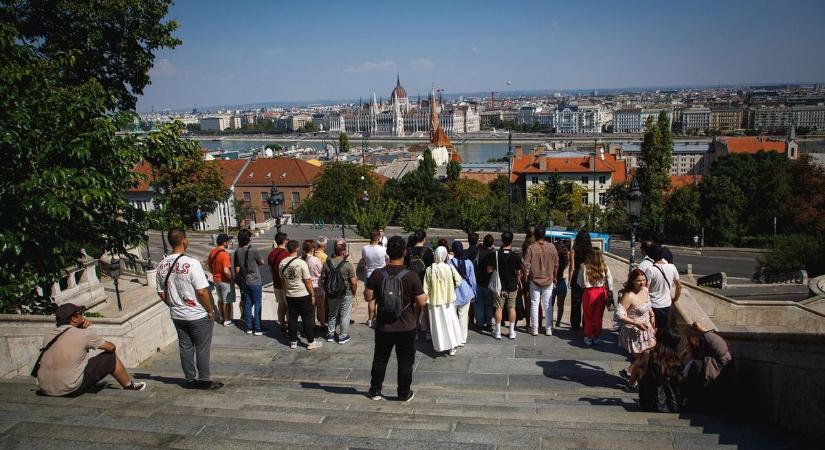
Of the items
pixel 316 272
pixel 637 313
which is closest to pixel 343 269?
pixel 316 272

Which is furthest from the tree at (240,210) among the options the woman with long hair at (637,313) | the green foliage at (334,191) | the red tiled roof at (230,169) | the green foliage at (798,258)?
the woman with long hair at (637,313)

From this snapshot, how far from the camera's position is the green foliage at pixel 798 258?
24.6 m

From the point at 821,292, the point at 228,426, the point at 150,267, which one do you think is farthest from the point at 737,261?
the point at 228,426

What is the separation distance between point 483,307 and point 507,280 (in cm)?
67

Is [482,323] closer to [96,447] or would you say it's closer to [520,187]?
[96,447]

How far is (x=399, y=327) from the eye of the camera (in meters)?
5.38

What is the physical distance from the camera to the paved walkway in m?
4.26

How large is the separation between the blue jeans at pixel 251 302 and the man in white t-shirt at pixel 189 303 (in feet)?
7.45

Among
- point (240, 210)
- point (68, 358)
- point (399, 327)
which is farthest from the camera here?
point (240, 210)

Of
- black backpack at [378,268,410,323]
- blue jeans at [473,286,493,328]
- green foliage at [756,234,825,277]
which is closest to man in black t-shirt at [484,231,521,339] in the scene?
blue jeans at [473,286,493,328]

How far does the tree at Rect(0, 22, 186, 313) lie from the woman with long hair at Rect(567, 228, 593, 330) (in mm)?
5415

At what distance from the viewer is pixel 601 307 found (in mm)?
7570

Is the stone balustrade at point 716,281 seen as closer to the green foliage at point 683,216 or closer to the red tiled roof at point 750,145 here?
the green foliage at point 683,216

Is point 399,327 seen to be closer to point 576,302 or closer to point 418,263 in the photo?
point 418,263
